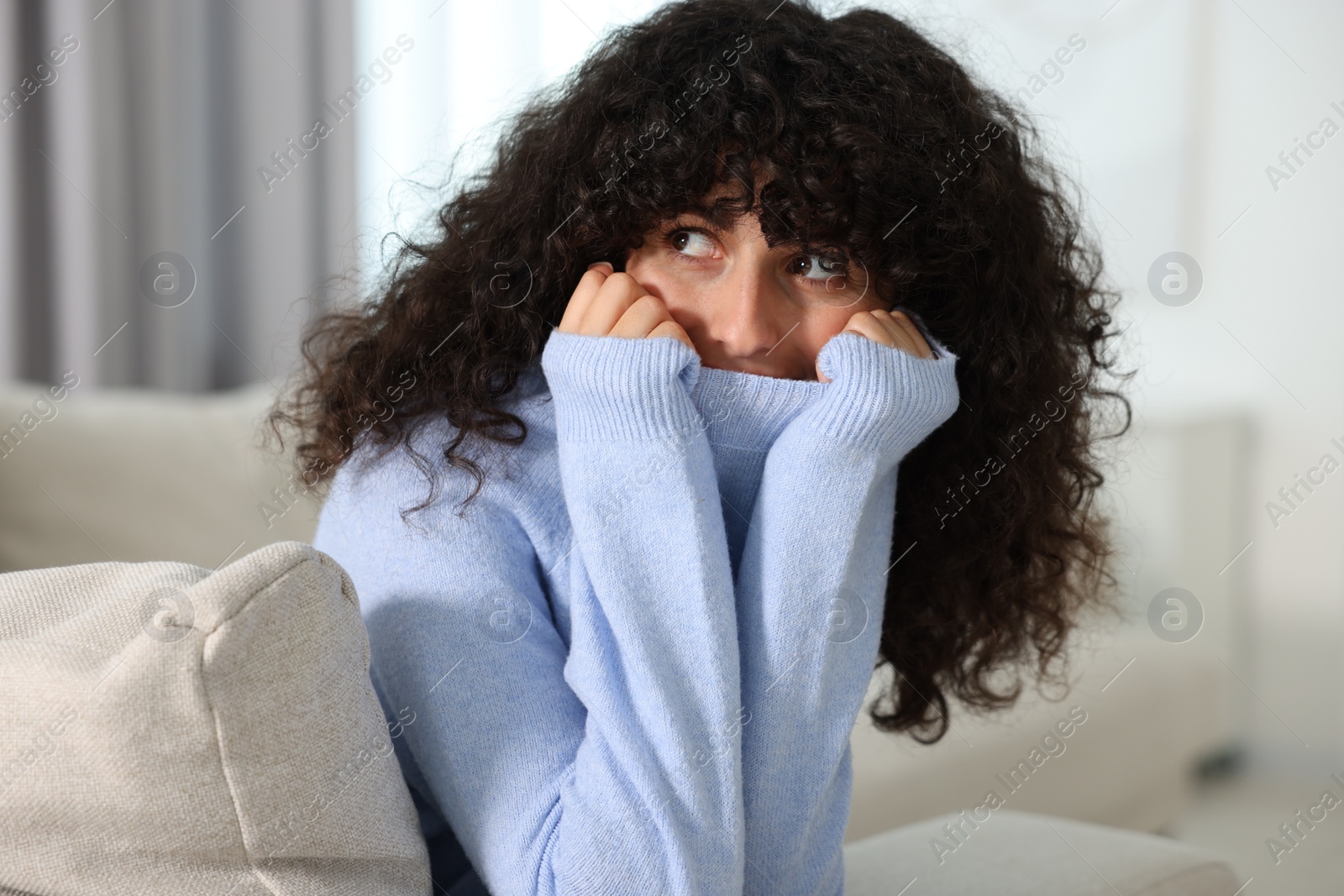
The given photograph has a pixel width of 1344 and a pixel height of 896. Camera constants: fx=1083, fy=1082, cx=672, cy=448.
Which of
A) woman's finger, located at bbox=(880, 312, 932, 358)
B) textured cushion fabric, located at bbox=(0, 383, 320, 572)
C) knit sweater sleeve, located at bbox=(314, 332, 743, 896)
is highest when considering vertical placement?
woman's finger, located at bbox=(880, 312, 932, 358)

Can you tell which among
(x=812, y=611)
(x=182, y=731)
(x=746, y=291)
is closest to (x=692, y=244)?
(x=746, y=291)

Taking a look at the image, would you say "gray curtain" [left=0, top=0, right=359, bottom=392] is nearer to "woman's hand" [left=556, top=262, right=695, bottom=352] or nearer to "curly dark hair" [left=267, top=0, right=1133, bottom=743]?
"curly dark hair" [left=267, top=0, right=1133, bottom=743]

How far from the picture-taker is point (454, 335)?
A: 941 millimetres

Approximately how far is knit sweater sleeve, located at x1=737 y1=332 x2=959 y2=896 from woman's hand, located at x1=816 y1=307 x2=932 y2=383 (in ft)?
0.07

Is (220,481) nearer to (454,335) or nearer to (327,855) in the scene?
(454,335)

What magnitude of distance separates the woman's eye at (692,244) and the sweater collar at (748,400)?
10 cm

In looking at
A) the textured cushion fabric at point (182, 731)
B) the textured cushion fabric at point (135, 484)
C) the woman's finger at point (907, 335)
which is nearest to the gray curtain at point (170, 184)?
the textured cushion fabric at point (135, 484)

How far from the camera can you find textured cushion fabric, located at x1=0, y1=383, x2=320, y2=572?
5.11ft

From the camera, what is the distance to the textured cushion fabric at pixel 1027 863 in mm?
977

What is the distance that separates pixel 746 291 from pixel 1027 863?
2.02ft

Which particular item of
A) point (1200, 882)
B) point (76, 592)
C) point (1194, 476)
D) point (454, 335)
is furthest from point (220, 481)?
point (1194, 476)

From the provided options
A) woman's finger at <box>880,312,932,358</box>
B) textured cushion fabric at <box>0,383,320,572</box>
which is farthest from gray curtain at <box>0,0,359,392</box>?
woman's finger at <box>880,312,932,358</box>

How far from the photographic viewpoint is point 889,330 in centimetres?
85

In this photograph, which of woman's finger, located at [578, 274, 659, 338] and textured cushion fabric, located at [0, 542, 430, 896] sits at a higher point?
woman's finger, located at [578, 274, 659, 338]
